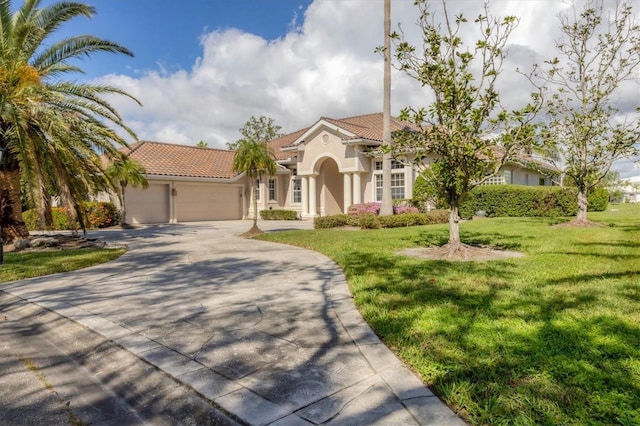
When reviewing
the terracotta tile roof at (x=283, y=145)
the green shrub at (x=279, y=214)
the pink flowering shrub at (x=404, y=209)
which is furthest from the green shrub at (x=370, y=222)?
the terracotta tile roof at (x=283, y=145)

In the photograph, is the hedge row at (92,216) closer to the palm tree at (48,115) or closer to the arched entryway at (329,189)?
the palm tree at (48,115)

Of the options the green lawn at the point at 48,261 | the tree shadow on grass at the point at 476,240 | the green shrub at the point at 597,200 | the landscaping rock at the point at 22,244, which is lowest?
the green lawn at the point at 48,261

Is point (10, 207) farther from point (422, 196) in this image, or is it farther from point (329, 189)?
point (329, 189)

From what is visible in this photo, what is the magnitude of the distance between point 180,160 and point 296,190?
316 inches

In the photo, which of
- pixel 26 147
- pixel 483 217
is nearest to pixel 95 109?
pixel 26 147

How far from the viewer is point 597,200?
24.9 m

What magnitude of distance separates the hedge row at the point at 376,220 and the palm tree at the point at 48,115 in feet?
27.9

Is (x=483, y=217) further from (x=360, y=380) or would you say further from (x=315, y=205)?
(x=360, y=380)

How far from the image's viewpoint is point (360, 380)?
332cm

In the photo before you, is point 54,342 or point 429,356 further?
point 54,342

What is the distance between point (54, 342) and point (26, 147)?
7.36m

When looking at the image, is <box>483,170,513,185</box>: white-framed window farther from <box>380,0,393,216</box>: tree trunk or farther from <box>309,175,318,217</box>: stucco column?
<box>309,175,318,217</box>: stucco column

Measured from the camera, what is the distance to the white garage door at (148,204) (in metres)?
23.9

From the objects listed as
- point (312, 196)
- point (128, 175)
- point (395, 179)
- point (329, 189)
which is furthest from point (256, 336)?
point (329, 189)
